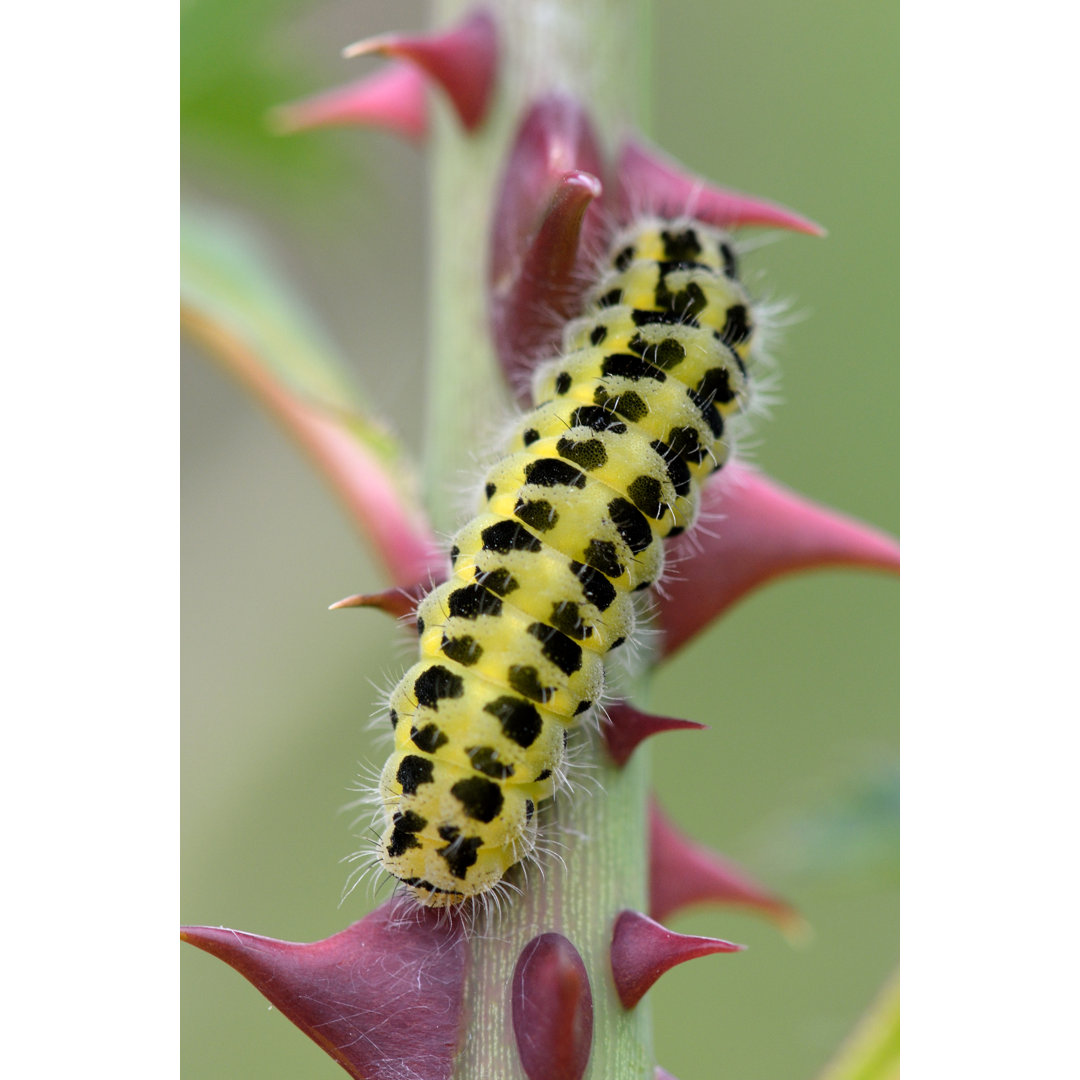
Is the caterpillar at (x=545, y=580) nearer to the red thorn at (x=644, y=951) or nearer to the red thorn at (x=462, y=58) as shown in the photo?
the red thorn at (x=644, y=951)

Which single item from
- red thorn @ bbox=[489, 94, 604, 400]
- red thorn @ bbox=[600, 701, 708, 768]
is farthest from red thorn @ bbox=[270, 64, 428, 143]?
red thorn @ bbox=[600, 701, 708, 768]

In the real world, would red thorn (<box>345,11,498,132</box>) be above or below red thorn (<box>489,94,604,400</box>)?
above

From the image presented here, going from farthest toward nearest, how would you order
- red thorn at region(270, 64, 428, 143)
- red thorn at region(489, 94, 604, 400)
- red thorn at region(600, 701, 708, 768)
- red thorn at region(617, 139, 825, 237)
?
red thorn at region(270, 64, 428, 143) → red thorn at region(617, 139, 825, 237) → red thorn at region(489, 94, 604, 400) → red thorn at region(600, 701, 708, 768)

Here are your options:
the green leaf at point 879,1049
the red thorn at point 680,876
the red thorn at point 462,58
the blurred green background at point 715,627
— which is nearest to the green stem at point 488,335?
the red thorn at point 462,58

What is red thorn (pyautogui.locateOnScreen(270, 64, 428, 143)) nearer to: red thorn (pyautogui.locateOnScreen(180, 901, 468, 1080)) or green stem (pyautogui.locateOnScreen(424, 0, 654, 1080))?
green stem (pyautogui.locateOnScreen(424, 0, 654, 1080))

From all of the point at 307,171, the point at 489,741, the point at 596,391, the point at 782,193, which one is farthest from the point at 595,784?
the point at 782,193

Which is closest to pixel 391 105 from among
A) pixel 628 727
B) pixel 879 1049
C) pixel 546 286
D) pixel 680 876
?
pixel 546 286

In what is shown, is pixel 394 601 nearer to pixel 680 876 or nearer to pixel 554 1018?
pixel 554 1018
